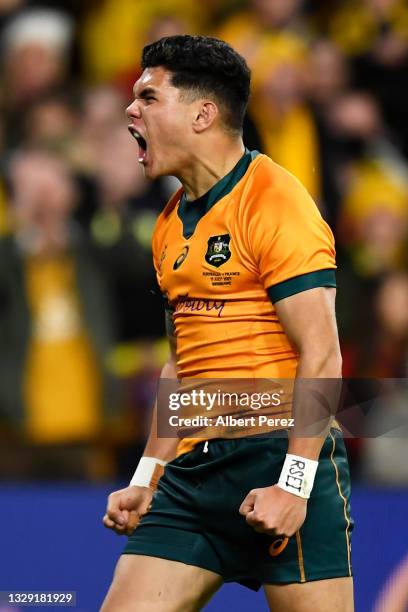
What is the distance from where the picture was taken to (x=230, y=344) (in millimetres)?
3250

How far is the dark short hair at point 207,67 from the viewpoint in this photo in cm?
332

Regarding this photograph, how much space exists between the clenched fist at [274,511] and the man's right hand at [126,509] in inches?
20.7

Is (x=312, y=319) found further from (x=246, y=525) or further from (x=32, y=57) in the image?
(x=32, y=57)

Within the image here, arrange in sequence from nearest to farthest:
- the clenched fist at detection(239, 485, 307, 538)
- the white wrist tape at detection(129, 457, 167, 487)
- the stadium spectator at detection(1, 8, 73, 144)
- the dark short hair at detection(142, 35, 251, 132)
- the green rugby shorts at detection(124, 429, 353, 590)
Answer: the clenched fist at detection(239, 485, 307, 538) → the green rugby shorts at detection(124, 429, 353, 590) → the dark short hair at detection(142, 35, 251, 132) → the white wrist tape at detection(129, 457, 167, 487) → the stadium spectator at detection(1, 8, 73, 144)

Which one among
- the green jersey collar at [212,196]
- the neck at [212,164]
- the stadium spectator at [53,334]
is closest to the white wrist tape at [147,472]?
the green jersey collar at [212,196]

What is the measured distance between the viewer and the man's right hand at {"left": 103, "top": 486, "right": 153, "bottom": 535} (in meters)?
3.41

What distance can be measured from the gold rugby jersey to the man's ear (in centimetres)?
14

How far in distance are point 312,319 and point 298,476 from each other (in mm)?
396

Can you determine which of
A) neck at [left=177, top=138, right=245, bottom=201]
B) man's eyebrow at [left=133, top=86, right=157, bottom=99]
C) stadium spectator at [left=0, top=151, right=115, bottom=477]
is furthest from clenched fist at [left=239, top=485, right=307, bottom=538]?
stadium spectator at [left=0, top=151, right=115, bottom=477]

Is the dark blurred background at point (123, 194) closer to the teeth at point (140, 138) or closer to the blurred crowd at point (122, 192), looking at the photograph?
the blurred crowd at point (122, 192)

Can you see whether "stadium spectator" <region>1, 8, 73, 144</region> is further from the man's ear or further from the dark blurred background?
the man's ear

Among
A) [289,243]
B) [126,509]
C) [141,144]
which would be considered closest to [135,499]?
[126,509]

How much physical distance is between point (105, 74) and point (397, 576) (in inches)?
149

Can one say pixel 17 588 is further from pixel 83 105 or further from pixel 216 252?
pixel 83 105
